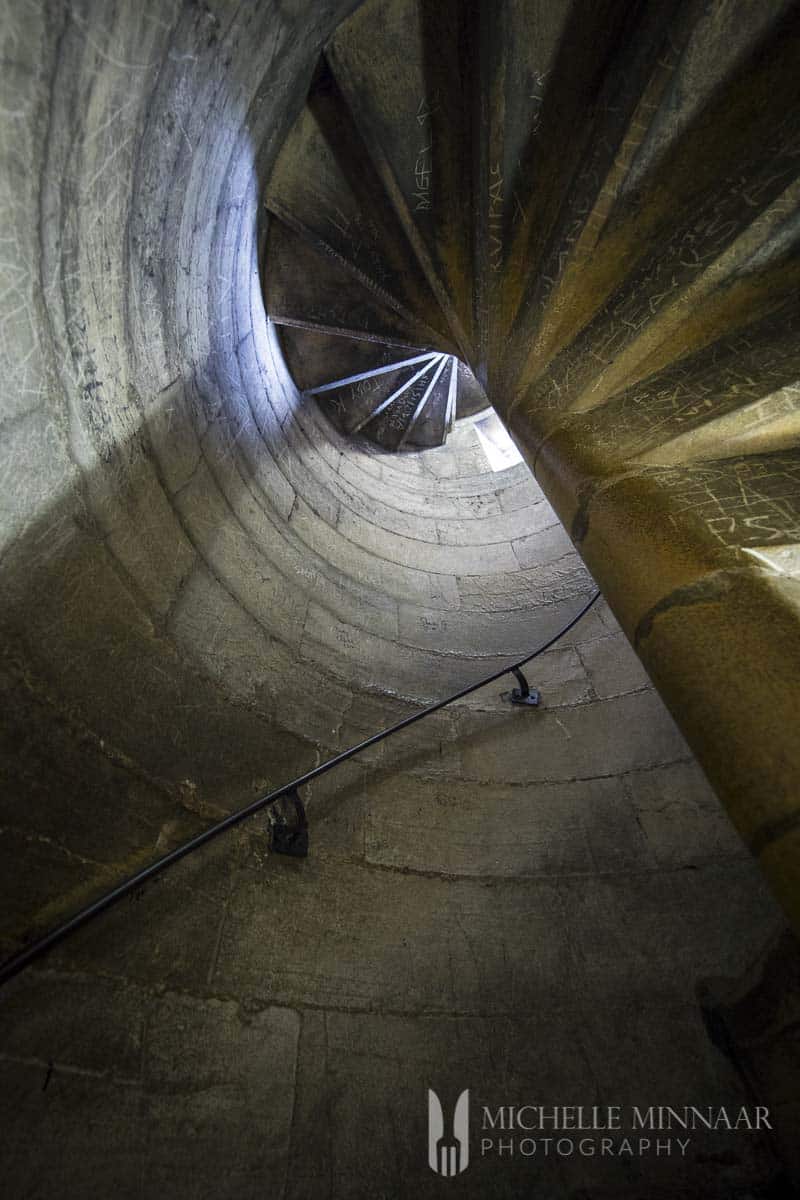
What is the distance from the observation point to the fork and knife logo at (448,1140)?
48.9 inches

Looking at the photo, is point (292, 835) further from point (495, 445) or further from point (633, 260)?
point (495, 445)

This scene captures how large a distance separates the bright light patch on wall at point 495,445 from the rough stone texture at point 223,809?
363 cm

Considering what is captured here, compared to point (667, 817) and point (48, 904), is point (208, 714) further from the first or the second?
point (667, 817)

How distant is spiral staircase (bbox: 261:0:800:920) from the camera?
3.85ft

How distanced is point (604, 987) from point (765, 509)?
5.44 feet

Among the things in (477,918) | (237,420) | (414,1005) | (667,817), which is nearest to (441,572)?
(237,420)

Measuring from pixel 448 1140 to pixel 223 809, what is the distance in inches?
46.9

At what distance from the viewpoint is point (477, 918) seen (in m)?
1.80

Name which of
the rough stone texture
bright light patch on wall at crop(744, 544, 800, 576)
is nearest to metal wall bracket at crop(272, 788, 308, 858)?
the rough stone texture

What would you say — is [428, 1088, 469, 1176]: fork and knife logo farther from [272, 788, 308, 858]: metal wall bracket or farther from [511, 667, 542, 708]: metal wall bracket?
[511, 667, 542, 708]: metal wall bracket

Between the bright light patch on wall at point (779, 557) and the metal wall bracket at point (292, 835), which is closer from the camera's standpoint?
the bright light patch on wall at point (779, 557)

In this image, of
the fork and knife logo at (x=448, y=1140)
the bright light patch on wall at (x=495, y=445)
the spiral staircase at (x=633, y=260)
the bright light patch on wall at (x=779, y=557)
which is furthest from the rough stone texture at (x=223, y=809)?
the bright light patch on wall at (x=495, y=445)

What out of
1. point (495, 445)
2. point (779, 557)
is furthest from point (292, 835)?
point (495, 445)

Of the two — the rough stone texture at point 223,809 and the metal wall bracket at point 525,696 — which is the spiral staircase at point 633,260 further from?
the metal wall bracket at point 525,696
